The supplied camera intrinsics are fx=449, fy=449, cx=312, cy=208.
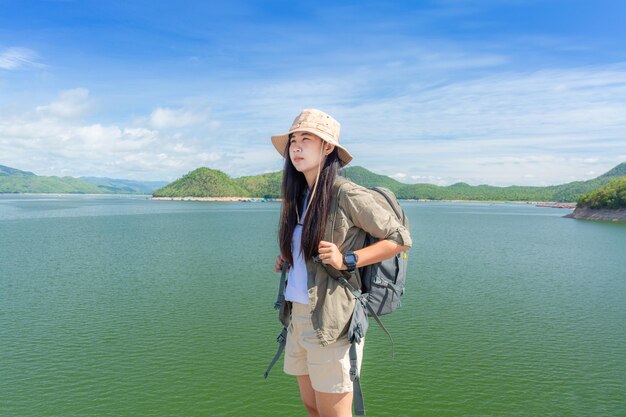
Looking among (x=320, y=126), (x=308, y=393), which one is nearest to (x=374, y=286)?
(x=308, y=393)

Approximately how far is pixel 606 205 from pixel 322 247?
83.6m

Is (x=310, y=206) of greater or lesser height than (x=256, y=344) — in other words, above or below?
above

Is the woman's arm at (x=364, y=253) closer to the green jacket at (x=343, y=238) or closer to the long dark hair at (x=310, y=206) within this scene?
the green jacket at (x=343, y=238)

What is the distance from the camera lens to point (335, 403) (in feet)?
8.16

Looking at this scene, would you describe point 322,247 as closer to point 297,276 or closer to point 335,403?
point 297,276

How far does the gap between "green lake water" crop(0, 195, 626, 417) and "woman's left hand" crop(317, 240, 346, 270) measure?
6.41 meters

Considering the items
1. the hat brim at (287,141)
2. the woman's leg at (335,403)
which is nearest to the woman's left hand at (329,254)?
the hat brim at (287,141)

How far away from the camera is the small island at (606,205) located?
6836 cm

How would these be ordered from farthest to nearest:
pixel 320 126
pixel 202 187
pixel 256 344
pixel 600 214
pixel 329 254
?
pixel 202 187 → pixel 600 214 → pixel 256 344 → pixel 320 126 → pixel 329 254

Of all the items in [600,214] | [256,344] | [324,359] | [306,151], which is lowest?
[256,344]

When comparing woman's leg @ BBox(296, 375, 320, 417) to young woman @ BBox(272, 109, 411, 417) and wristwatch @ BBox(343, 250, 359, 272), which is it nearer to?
young woman @ BBox(272, 109, 411, 417)

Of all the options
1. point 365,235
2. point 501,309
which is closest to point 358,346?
point 365,235

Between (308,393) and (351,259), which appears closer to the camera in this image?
(351,259)

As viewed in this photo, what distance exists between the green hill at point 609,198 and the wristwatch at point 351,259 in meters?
80.7
